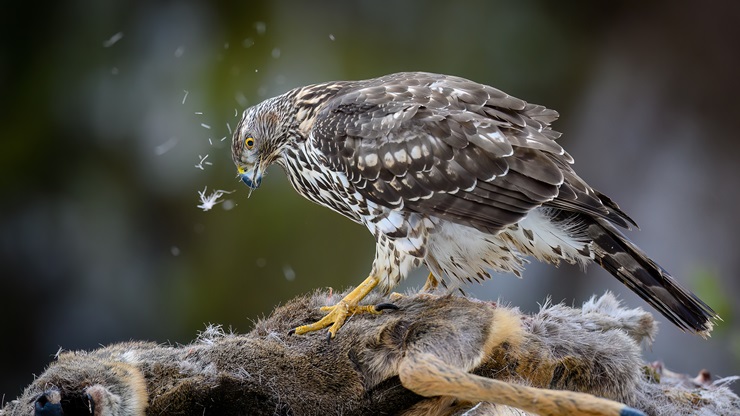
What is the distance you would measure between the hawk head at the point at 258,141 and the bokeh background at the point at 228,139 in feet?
6.04

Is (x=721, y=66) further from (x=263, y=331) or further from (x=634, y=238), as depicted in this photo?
(x=263, y=331)

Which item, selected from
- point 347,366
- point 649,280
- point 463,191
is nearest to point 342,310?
point 347,366

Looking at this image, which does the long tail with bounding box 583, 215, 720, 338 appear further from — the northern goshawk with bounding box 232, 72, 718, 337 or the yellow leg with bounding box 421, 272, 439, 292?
the yellow leg with bounding box 421, 272, 439, 292

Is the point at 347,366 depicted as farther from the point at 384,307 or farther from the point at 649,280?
the point at 649,280

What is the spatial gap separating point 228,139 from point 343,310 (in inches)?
113

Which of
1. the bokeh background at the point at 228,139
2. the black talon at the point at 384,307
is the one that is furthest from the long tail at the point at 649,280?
the bokeh background at the point at 228,139

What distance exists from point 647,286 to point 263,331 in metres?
1.10

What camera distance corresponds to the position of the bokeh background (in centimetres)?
480

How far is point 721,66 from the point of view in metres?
4.80

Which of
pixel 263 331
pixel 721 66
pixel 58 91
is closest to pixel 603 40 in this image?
pixel 721 66

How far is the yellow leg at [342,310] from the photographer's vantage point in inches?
83.1

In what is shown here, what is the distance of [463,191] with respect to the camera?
2.46m

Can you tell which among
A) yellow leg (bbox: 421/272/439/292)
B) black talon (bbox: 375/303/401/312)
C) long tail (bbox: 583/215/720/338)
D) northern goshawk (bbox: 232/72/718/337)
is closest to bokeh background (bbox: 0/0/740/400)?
yellow leg (bbox: 421/272/439/292)

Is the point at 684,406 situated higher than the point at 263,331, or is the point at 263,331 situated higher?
the point at 263,331
